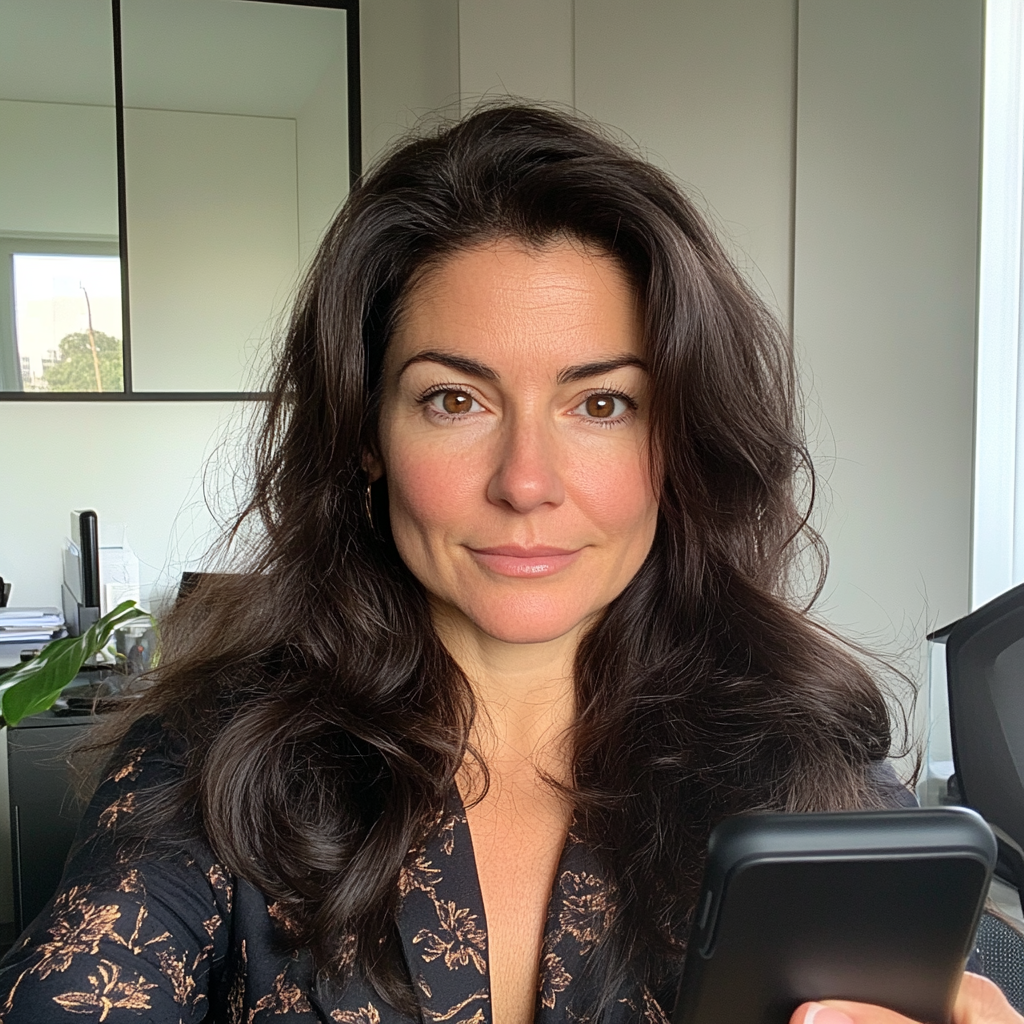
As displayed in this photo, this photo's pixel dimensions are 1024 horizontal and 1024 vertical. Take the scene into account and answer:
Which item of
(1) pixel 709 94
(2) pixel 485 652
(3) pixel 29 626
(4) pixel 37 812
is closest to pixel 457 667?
(2) pixel 485 652

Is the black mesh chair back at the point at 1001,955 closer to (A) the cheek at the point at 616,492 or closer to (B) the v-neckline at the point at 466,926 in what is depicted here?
(B) the v-neckline at the point at 466,926

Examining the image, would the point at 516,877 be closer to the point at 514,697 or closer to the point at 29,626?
the point at 514,697

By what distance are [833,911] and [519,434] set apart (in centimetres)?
50

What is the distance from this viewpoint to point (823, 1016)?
0.66 meters

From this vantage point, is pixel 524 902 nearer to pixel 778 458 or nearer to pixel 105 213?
pixel 778 458

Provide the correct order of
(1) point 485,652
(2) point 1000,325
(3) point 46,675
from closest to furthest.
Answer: (1) point 485,652 → (3) point 46,675 → (2) point 1000,325

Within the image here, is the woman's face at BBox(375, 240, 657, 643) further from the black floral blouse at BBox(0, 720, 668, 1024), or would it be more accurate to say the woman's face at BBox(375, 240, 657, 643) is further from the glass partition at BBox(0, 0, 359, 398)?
the glass partition at BBox(0, 0, 359, 398)

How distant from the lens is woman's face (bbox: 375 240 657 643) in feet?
3.29

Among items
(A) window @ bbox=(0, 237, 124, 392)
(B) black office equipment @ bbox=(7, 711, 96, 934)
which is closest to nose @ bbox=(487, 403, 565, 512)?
(B) black office equipment @ bbox=(7, 711, 96, 934)

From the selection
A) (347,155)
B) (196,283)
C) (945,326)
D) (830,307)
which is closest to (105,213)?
(196,283)

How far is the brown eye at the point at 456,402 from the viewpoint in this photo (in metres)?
1.03

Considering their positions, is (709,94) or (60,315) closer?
(709,94)

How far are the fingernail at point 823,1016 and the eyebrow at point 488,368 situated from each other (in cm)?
56

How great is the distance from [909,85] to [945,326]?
508 mm
